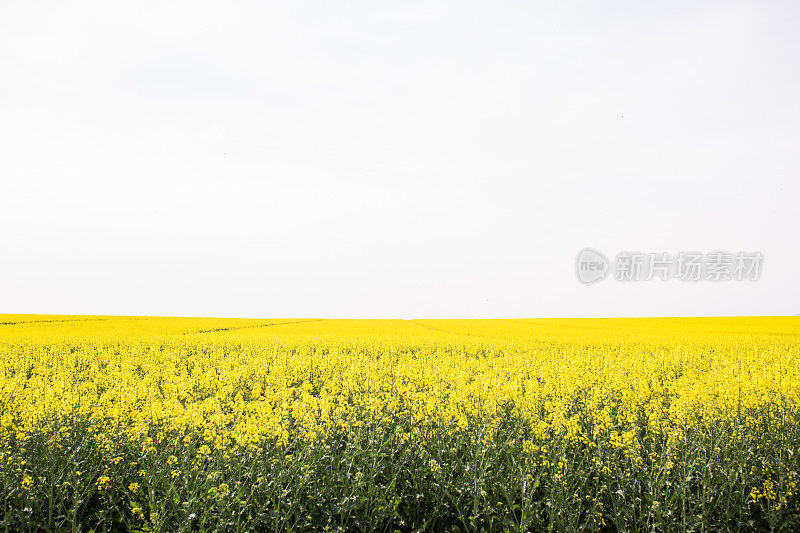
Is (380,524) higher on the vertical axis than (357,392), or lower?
lower

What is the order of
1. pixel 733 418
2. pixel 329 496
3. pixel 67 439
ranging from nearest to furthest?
pixel 329 496 < pixel 67 439 < pixel 733 418

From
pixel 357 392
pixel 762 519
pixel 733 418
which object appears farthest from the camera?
pixel 357 392

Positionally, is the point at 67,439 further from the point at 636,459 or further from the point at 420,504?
the point at 636,459

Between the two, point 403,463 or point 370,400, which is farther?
point 370,400

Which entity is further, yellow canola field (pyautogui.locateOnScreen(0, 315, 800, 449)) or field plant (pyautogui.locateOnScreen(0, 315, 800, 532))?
yellow canola field (pyautogui.locateOnScreen(0, 315, 800, 449))

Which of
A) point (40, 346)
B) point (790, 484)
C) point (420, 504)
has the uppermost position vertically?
point (790, 484)

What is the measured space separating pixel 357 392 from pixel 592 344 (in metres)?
15.2

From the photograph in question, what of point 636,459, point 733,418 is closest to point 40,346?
point 636,459

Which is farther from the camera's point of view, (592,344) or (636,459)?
(592,344)

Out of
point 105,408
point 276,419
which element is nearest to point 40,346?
point 105,408

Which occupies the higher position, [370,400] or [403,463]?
[370,400]

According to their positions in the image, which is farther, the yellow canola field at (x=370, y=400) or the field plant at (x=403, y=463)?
the yellow canola field at (x=370, y=400)

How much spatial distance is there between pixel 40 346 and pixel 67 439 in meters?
14.6

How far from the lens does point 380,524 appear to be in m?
4.61
